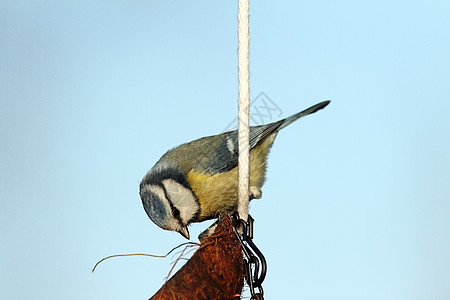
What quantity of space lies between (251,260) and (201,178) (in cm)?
35

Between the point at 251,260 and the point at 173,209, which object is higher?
the point at 173,209

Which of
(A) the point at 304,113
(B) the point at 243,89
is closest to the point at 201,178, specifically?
(A) the point at 304,113

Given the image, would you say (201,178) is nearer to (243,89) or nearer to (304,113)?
(304,113)

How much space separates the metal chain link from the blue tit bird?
0.23 m

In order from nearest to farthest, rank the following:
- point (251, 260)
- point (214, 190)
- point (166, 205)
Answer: point (251, 260)
point (166, 205)
point (214, 190)

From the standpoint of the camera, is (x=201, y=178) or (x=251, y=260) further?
(x=201, y=178)

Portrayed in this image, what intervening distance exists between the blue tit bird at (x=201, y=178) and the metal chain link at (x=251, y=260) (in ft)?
0.77

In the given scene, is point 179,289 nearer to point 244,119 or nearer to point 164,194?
point 244,119

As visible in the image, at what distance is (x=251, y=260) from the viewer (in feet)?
2.14

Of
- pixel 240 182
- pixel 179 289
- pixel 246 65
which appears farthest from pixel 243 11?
pixel 179 289

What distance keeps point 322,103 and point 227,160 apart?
25 centimetres

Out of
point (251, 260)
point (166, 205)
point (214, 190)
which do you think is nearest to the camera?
point (251, 260)

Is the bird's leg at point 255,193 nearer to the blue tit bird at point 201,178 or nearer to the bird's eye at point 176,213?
the blue tit bird at point 201,178

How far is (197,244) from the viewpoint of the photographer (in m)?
0.62
